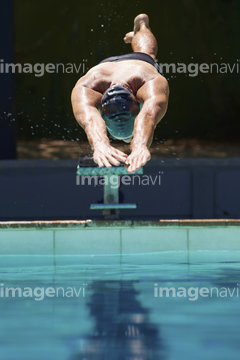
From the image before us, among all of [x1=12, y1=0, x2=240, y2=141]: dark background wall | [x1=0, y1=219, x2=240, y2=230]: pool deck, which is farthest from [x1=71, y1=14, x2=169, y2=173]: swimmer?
[x1=12, y1=0, x2=240, y2=141]: dark background wall

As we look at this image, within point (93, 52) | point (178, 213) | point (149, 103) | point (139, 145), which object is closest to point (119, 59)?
point (149, 103)

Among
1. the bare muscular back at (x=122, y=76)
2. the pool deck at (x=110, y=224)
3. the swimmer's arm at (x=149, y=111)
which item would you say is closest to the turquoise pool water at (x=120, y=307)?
the pool deck at (x=110, y=224)

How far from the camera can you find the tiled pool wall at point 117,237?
605 centimetres

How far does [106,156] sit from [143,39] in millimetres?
2410

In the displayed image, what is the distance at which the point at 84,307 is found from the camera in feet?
13.0

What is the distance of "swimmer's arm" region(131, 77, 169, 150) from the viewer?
203 inches

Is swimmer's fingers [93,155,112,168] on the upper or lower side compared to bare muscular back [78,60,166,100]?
lower

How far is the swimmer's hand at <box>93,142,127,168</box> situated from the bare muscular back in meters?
0.91

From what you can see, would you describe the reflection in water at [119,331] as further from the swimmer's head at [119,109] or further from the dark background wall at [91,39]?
the dark background wall at [91,39]

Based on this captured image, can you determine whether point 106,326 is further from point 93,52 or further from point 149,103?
point 93,52

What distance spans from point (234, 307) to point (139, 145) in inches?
63.0

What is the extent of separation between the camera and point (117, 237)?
6.11 meters

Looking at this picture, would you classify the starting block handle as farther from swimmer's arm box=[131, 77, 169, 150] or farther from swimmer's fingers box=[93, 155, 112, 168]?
swimmer's fingers box=[93, 155, 112, 168]

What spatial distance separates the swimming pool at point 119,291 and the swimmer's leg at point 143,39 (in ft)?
6.00
